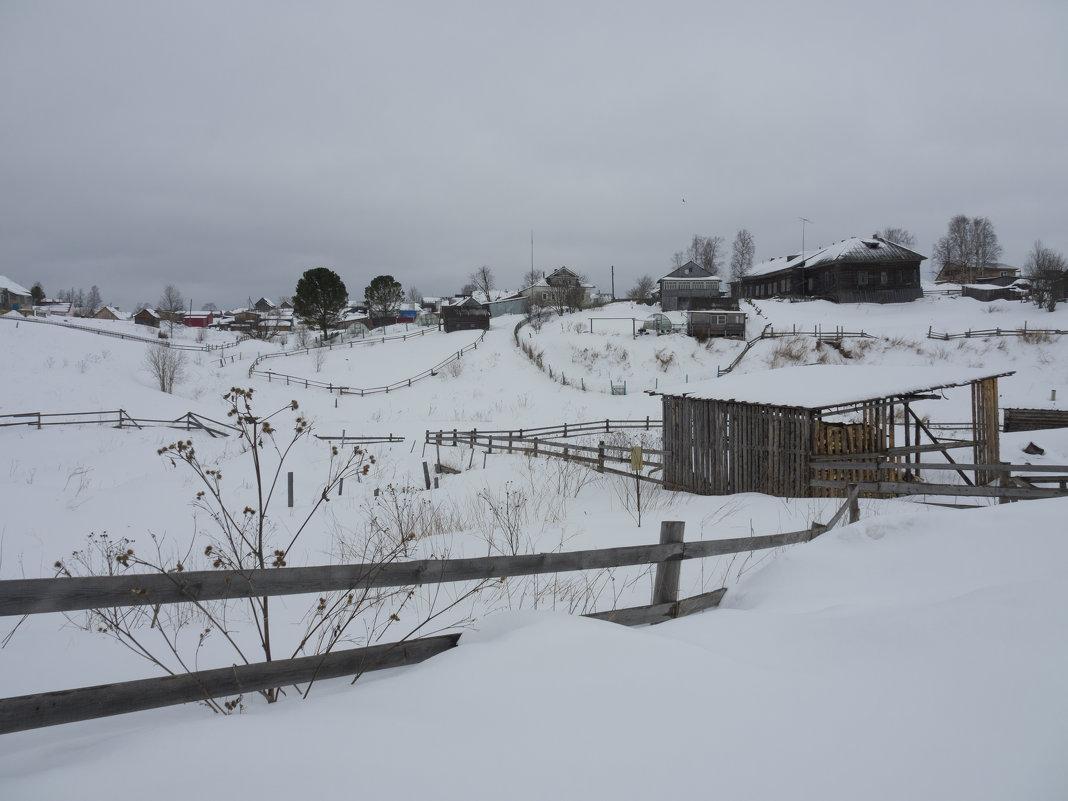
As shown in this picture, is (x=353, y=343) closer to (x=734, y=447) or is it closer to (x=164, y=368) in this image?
(x=164, y=368)

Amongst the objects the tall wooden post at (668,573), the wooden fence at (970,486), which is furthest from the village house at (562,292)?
the tall wooden post at (668,573)

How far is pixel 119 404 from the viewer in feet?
100.0

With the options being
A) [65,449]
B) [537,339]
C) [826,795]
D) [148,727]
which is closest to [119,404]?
[65,449]

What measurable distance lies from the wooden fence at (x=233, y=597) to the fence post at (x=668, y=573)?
10 cm

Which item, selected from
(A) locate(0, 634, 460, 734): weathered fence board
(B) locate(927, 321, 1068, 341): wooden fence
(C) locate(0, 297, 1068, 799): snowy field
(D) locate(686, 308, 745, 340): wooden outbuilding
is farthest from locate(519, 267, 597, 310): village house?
(A) locate(0, 634, 460, 734): weathered fence board

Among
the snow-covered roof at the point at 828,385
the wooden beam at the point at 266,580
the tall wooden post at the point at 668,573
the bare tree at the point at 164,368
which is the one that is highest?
the bare tree at the point at 164,368

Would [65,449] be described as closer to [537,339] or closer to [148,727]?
[148,727]

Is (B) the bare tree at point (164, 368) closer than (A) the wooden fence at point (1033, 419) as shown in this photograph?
No

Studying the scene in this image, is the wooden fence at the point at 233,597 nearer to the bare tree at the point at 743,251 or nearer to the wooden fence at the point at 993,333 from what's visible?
the wooden fence at the point at 993,333

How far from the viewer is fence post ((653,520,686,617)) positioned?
4.47 meters

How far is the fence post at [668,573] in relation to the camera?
4469 mm

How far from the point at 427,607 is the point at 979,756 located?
4.30 m

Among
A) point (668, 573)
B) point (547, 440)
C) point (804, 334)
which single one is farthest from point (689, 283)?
point (668, 573)

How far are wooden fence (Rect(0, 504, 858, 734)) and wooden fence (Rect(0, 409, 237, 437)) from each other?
27.1 metres
